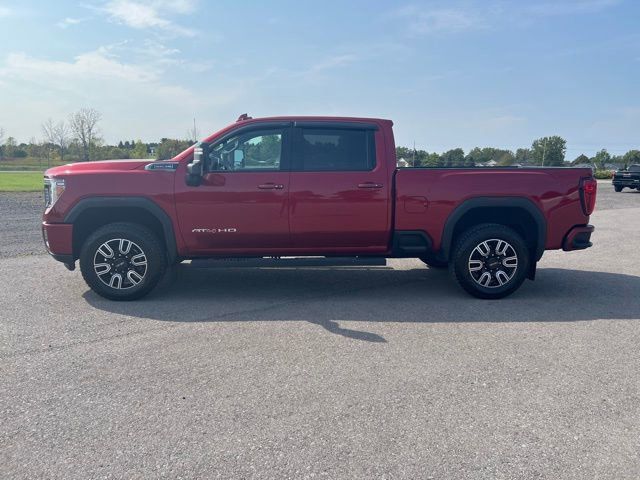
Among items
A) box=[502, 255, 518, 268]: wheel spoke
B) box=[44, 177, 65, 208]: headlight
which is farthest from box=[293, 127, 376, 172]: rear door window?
box=[44, 177, 65, 208]: headlight

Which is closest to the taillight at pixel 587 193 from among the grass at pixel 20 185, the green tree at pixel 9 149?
the grass at pixel 20 185

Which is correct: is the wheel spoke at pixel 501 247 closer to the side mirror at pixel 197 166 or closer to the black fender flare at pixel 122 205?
the side mirror at pixel 197 166

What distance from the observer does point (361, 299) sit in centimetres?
604

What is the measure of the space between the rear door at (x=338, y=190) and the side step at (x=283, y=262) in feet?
0.39

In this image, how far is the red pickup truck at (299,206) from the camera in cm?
575

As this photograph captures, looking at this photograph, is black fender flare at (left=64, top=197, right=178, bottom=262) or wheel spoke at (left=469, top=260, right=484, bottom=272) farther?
wheel spoke at (left=469, top=260, right=484, bottom=272)

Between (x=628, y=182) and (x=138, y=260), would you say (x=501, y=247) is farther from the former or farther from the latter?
(x=628, y=182)

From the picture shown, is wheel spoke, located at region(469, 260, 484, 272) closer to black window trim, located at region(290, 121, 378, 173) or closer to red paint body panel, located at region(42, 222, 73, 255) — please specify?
black window trim, located at region(290, 121, 378, 173)

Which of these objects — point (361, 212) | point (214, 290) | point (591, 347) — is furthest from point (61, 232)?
point (591, 347)

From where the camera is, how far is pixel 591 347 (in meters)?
4.54

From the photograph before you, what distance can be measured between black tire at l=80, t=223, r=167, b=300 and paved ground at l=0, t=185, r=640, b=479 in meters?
0.24

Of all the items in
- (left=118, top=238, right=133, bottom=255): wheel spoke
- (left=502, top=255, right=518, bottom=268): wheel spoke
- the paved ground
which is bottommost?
the paved ground

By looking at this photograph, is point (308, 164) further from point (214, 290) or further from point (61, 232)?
point (61, 232)

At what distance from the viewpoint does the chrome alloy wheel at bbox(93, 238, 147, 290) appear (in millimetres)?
5777
